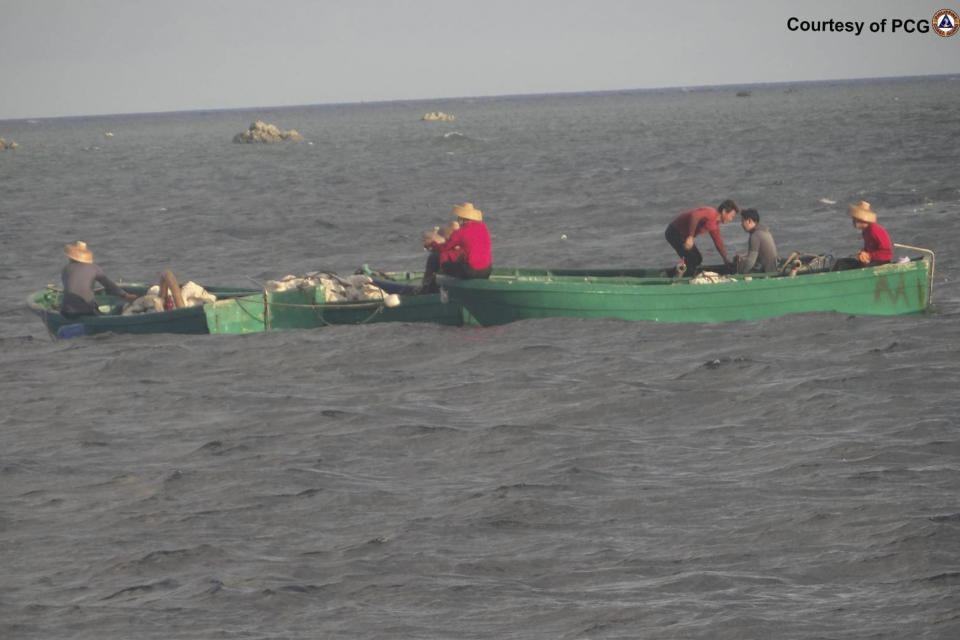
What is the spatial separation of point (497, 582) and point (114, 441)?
21.5 ft

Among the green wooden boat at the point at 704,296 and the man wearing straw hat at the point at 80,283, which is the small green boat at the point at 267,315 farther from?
the green wooden boat at the point at 704,296

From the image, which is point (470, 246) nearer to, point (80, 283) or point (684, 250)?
point (684, 250)

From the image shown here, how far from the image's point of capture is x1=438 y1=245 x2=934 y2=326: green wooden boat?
2048cm

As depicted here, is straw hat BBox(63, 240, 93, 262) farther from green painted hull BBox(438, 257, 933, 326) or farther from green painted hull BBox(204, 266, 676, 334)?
green painted hull BBox(438, 257, 933, 326)

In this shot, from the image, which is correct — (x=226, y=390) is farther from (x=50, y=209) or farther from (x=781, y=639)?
(x=50, y=209)

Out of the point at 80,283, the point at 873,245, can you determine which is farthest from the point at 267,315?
the point at 873,245

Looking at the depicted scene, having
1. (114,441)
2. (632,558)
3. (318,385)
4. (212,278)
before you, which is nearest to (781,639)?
(632,558)

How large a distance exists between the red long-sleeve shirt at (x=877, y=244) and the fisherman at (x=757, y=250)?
146cm

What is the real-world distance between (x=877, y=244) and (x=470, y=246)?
6311mm

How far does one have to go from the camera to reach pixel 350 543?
1157 cm

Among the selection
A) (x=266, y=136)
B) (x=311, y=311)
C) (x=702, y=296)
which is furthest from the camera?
(x=266, y=136)

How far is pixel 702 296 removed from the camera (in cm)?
2050

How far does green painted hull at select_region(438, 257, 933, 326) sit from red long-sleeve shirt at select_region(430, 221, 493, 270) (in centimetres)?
34

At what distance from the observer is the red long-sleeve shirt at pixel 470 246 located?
20.6 metres
